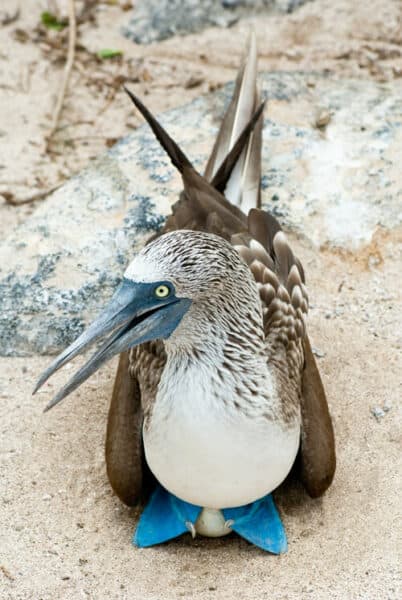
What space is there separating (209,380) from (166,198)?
2146mm

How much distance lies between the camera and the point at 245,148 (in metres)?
5.38

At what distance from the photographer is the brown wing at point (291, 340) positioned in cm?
426

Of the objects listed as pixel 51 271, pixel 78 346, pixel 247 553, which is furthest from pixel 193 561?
pixel 51 271

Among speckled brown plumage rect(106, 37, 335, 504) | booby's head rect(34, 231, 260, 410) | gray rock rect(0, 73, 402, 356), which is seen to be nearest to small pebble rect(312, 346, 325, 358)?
speckled brown plumage rect(106, 37, 335, 504)

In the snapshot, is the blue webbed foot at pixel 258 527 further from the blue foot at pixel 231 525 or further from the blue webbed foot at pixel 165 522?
the blue webbed foot at pixel 165 522

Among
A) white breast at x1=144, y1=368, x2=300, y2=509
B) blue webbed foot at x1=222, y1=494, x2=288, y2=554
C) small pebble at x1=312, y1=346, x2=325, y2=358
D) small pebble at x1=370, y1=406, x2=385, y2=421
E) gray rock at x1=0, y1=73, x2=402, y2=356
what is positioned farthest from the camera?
gray rock at x1=0, y1=73, x2=402, y2=356

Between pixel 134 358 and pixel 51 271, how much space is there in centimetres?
115

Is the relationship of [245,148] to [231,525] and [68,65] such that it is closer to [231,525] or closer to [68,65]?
[231,525]

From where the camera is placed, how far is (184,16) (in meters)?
8.22

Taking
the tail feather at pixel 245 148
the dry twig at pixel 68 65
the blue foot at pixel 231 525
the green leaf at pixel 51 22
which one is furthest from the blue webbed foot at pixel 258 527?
the green leaf at pixel 51 22

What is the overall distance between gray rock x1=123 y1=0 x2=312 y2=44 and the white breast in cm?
506

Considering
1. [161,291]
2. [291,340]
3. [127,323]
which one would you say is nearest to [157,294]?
[161,291]

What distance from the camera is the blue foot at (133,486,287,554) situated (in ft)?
13.8

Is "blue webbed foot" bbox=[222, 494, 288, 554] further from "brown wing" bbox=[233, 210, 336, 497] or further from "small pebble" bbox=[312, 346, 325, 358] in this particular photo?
"small pebble" bbox=[312, 346, 325, 358]
